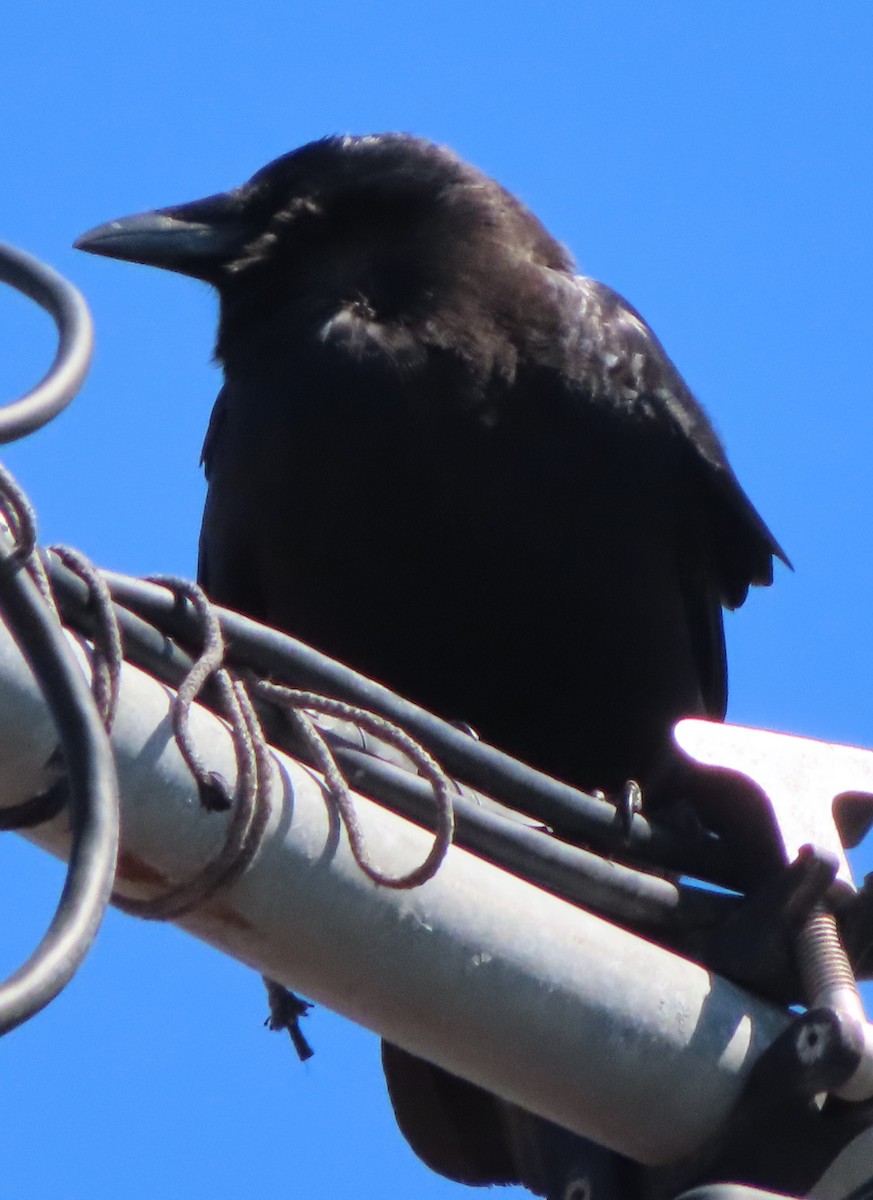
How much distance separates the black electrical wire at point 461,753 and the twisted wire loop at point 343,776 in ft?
0.09

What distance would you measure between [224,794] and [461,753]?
49cm

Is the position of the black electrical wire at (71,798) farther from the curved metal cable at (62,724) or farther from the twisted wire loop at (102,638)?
the twisted wire loop at (102,638)

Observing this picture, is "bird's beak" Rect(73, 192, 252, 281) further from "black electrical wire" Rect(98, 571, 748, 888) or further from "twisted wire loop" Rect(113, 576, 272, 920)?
"twisted wire loop" Rect(113, 576, 272, 920)

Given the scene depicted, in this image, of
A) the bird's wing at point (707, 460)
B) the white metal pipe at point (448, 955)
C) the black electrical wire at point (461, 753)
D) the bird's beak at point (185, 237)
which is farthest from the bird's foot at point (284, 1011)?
the bird's beak at point (185, 237)

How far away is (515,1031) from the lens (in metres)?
2.02

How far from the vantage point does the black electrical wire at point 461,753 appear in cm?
205

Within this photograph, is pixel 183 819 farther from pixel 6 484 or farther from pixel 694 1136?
pixel 694 1136

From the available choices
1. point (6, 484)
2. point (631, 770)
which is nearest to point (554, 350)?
point (631, 770)

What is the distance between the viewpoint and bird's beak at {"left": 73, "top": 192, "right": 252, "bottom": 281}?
480 cm

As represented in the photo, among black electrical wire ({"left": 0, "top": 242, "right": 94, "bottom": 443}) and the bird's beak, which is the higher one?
the bird's beak

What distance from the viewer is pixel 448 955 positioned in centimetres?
200

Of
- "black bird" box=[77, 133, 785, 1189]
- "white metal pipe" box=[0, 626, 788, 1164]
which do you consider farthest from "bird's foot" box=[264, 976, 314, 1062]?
"black bird" box=[77, 133, 785, 1189]

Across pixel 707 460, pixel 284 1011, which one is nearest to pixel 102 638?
pixel 284 1011

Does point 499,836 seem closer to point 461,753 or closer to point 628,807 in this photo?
point 461,753
